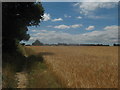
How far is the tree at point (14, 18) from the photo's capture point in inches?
849

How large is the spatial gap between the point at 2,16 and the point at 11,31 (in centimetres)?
170

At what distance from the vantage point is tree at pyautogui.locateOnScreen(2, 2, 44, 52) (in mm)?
21562

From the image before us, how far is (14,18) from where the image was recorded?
22812 mm

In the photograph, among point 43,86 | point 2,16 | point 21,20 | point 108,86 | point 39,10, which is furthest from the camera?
point 39,10

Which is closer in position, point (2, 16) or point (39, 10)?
point (2, 16)

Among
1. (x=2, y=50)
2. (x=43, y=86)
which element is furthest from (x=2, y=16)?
(x=43, y=86)

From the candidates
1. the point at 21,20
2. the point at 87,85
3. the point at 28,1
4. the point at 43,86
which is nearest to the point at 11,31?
the point at 21,20

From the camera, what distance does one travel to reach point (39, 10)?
26.4 m

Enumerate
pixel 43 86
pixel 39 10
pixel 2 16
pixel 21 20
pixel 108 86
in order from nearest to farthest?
pixel 108 86 < pixel 43 86 < pixel 2 16 < pixel 21 20 < pixel 39 10

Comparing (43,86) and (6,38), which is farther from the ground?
(6,38)

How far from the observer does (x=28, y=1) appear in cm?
2433

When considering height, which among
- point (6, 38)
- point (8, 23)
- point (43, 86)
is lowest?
point (43, 86)

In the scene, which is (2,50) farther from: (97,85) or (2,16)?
(97,85)

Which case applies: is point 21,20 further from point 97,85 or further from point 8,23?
point 97,85
